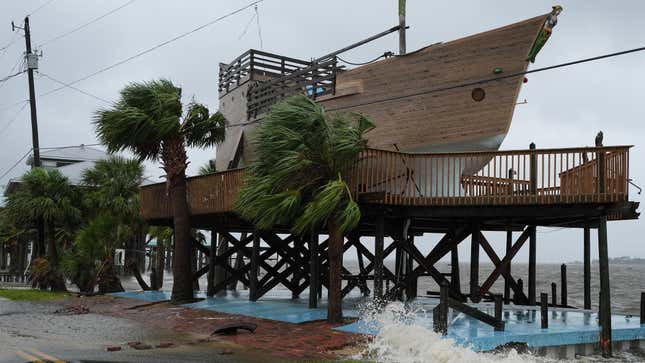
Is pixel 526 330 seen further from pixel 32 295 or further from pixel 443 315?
pixel 32 295

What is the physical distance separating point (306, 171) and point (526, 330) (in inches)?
243

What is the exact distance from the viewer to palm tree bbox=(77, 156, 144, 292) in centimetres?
2791

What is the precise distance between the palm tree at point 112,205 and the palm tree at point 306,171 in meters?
13.0

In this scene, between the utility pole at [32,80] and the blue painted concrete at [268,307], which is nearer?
the blue painted concrete at [268,307]

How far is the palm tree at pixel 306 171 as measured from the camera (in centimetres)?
1592

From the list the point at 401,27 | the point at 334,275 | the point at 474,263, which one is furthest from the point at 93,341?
the point at 401,27

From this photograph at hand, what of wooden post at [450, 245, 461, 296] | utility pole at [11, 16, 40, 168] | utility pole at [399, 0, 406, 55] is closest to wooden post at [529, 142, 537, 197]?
wooden post at [450, 245, 461, 296]

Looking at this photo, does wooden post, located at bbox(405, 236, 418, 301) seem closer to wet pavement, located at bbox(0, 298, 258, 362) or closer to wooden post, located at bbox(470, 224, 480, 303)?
wooden post, located at bbox(470, 224, 480, 303)

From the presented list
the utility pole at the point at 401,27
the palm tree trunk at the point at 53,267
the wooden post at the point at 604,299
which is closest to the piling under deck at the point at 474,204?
the wooden post at the point at 604,299

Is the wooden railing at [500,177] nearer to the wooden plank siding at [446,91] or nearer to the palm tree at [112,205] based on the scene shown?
the wooden plank siding at [446,91]

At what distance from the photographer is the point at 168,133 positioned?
22.2m

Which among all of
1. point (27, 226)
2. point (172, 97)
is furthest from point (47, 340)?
point (27, 226)

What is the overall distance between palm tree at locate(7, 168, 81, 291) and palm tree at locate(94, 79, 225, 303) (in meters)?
9.28

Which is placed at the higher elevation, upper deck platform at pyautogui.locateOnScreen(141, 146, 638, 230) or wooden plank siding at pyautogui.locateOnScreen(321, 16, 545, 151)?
wooden plank siding at pyautogui.locateOnScreen(321, 16, 545, 151)
